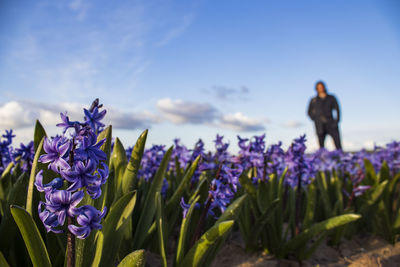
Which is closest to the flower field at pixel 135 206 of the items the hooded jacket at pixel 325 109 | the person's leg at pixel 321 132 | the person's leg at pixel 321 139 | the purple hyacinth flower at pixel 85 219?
the purple hyacinth flower at pixel 85 219

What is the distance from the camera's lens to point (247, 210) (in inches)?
136

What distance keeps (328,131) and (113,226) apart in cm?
1421

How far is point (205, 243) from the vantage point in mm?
2033

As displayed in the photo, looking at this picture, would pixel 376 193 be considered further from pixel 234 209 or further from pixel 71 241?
pixel 71 241

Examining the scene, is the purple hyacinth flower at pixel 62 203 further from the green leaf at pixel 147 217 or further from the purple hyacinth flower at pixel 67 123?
the green leaf at pixel 147 217

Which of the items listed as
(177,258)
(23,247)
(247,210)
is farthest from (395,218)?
(23,247)

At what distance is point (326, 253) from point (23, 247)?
11.4ft

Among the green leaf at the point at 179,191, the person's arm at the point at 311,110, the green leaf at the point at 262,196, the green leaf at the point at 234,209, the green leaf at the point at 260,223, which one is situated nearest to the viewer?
the green leaf at the point at 234,209

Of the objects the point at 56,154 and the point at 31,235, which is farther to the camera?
the point at 31,235

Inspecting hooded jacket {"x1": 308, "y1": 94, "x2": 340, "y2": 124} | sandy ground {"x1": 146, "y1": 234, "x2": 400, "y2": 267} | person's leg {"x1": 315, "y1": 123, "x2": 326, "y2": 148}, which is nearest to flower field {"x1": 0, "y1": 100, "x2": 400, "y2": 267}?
sandy ground {"x1": 146, "y1": 234, "x2": 400, "y2": 267}

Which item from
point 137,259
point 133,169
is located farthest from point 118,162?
point 137,259

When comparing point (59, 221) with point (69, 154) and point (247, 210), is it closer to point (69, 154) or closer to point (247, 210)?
point (69, 154)

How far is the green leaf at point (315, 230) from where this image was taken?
302cm

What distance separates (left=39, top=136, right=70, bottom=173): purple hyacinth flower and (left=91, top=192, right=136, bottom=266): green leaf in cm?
56
